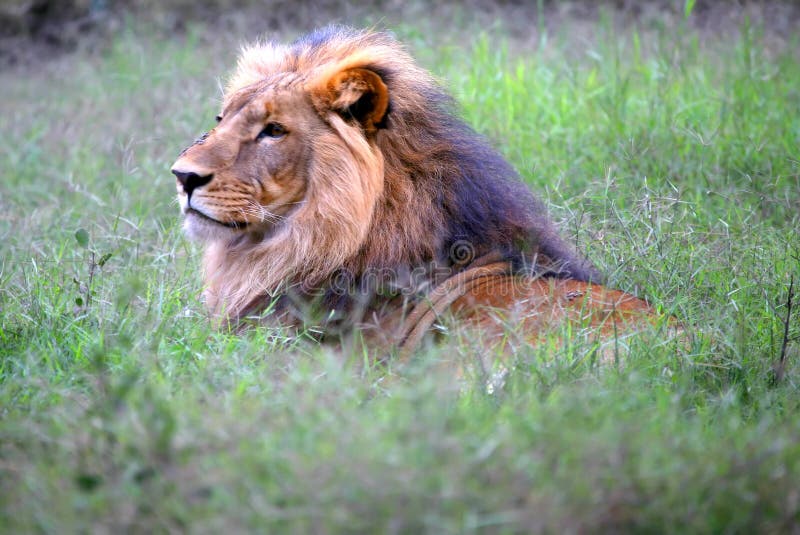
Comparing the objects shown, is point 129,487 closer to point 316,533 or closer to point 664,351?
point 316,533

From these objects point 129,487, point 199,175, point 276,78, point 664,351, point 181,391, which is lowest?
point 664,351

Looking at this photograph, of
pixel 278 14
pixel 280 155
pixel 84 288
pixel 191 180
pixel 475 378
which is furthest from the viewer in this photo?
pixel 278 14

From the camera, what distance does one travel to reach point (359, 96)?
11.7 feet

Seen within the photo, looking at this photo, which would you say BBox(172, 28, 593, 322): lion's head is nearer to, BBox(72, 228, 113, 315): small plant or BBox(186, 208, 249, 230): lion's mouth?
BBox(186, 208, 249, 230): lion's mouth

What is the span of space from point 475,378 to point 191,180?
1296 mm

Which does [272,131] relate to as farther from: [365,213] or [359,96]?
[365,213]

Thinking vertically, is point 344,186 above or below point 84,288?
above

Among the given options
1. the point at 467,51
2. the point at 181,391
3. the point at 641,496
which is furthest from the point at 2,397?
the point at 467,51

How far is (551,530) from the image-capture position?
2010 mm

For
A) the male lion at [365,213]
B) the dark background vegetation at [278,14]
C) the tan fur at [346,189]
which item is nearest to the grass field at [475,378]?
the male lion at [365,213]

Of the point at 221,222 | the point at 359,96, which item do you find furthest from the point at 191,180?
the point at 359,96

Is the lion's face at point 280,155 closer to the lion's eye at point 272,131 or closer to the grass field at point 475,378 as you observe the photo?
the lion's eye at point 272,131

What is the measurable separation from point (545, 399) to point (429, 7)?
250 inches

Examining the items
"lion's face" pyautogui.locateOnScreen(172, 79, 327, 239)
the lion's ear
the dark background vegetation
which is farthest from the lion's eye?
the dark background vegetation
